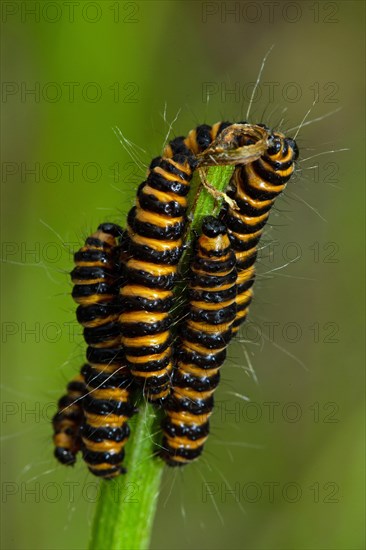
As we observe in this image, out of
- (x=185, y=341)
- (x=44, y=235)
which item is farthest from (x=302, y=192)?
(x=185, y=341)

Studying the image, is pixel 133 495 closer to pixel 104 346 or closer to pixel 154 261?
pixel 104 346

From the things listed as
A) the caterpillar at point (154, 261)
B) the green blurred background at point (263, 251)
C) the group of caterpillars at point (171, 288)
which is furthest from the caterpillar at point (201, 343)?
the green blurred background at point (263, 251)

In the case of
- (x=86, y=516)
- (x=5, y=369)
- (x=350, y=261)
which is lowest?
(x=86, y=516)

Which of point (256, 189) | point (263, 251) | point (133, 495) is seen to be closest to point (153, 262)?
point (256, 189)

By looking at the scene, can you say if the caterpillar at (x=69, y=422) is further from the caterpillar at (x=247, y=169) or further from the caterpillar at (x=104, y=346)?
the caterpillar at (x=247, y=169)

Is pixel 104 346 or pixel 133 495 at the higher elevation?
pixel 104 346

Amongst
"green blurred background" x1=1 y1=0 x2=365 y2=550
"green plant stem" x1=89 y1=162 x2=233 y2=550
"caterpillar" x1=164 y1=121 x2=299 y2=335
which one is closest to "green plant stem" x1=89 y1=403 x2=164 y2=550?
"green plant stem" x1=89 y1=162 x2=233 y2=550

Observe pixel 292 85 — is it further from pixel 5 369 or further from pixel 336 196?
pixel 5 369
